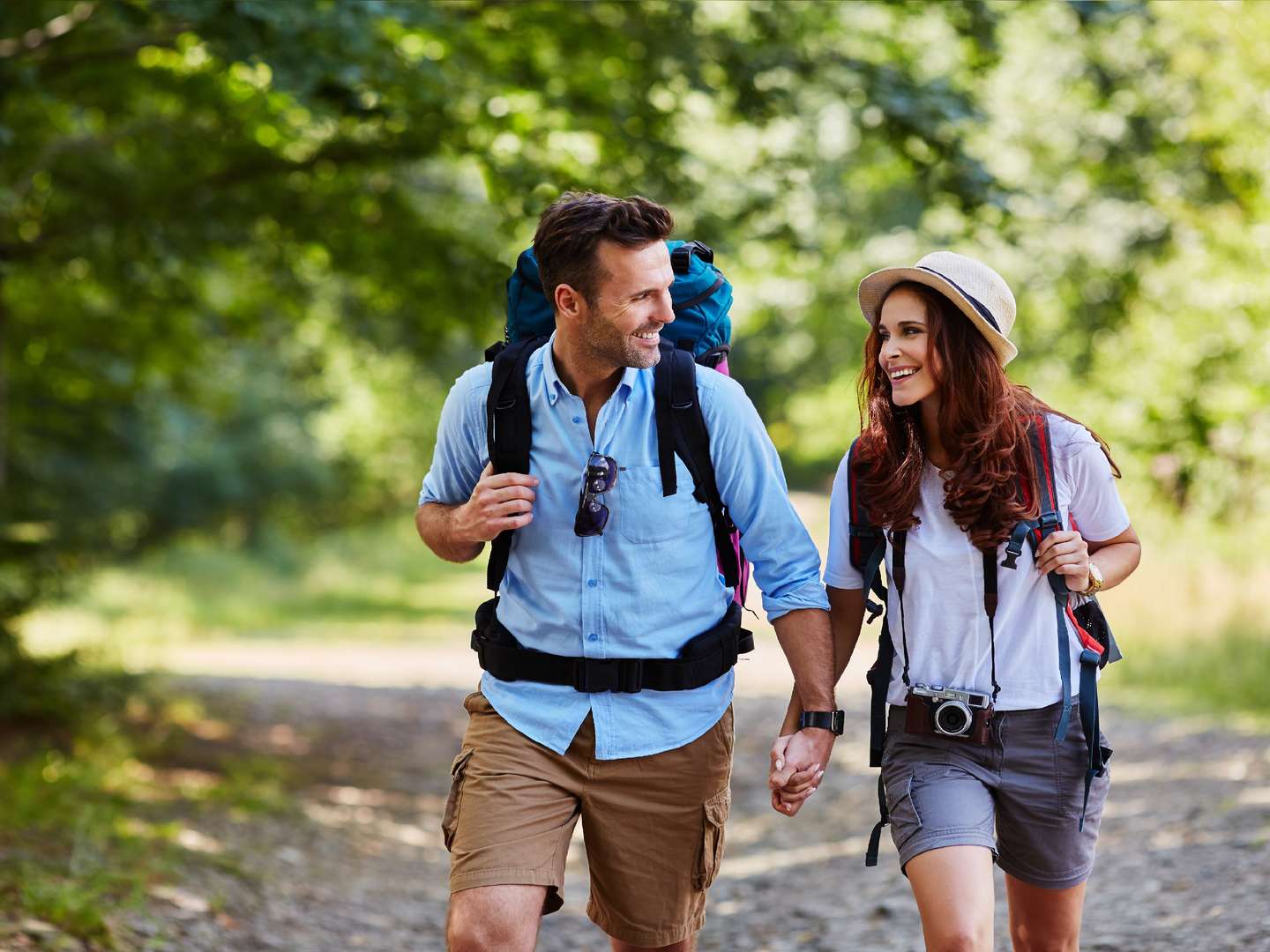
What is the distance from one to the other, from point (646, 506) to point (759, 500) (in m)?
0.27

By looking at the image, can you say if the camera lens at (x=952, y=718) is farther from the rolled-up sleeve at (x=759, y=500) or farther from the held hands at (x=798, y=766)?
the rolled-up sleeve at (x=759, y=500)

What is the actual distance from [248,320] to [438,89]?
666cm

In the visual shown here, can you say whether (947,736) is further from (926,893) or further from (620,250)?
(620,250)

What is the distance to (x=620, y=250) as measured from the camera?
3480mm

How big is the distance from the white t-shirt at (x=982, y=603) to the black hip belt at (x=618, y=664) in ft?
1.31

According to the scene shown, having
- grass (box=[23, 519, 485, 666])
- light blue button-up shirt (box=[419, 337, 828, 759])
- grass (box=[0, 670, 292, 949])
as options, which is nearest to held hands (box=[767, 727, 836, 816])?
light blue button-up shirt (box=[419, 337, 828, 759])

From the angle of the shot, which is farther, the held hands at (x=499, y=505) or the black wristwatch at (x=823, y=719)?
the black wristwatch at (x=823, y=719)

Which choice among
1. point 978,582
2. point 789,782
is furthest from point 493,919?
point 978,582

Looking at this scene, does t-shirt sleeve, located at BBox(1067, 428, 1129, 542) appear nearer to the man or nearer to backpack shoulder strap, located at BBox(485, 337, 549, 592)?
the man

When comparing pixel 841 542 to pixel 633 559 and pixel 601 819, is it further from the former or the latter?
pixel 601 819

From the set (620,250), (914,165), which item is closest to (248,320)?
(914,165)

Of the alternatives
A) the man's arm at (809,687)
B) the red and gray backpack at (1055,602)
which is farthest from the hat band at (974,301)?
the man's arm at (809,687)

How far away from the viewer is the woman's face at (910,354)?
3.62 metres

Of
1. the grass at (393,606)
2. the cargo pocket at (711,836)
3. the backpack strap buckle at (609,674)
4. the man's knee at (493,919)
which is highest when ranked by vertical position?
the grass at (393,606)
